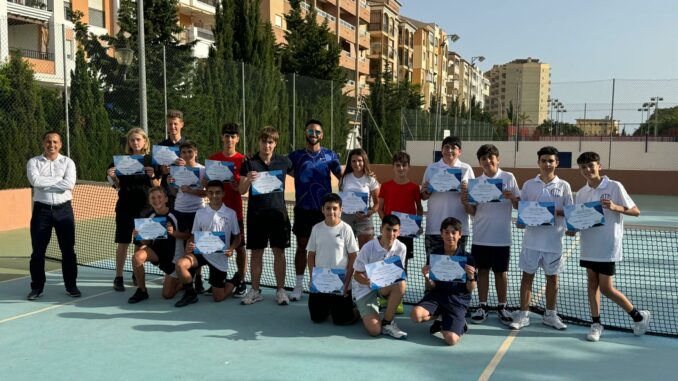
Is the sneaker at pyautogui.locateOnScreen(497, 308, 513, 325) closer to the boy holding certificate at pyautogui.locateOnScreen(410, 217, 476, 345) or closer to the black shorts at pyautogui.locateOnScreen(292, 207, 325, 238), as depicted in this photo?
the boy holding certificate at pyautogui.locateOnScreen(410, 217, 476, 345)

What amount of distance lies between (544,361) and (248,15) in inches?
770

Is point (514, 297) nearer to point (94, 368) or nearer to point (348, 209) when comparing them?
point (348, 209)

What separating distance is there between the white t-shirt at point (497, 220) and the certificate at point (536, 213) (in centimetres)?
24

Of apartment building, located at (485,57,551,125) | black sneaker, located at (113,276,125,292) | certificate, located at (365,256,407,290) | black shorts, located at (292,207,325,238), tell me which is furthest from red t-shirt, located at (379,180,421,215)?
apartment building, located at (485,57,551,125)

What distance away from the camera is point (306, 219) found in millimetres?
5754

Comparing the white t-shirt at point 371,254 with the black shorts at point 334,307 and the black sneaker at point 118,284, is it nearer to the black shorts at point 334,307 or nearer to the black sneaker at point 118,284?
the black shorts at point 334,307

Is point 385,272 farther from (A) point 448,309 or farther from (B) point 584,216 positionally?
(B) point 584,216

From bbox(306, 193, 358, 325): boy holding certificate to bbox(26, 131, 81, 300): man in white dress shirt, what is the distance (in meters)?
2.81

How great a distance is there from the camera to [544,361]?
422cm

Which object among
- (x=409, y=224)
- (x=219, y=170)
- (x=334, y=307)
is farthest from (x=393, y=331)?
(x=219, y=170)

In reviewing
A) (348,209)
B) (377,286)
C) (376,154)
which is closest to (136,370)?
(377,286)

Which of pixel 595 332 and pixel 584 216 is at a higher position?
pixel 584 216

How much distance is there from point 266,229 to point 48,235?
2399 millimetres

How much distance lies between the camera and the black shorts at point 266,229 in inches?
223
